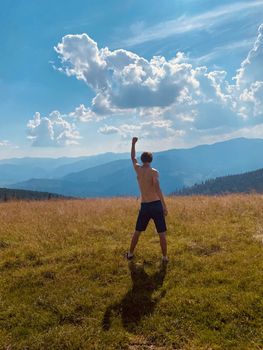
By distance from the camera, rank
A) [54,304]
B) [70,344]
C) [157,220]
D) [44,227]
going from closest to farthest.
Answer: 1. [70,344]
2. [54,304]
3. [157,220]
4. [44,227]

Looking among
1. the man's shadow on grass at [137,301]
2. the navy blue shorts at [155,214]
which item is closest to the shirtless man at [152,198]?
the navy blue shorts at [155,214]

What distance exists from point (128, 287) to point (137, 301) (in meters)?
0.72

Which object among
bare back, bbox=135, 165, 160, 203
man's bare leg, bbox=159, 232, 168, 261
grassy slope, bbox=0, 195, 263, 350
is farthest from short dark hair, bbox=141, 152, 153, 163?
grassy slope, bbox=0, 195, 263, 350

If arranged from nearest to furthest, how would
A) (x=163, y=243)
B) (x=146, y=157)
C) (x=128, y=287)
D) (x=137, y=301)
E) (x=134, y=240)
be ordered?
(x=137, y=301), (x=128, y=287), (x=146, y=157), (x=163, y=243), (x=134, y=240)

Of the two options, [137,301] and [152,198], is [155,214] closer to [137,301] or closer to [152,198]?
[152,198]

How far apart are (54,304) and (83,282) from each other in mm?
1147

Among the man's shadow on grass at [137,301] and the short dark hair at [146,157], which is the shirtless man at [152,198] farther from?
the man's shadow on grass at [137,301]

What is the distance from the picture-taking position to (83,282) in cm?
923

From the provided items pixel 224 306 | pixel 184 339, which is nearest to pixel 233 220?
pixel 224 306

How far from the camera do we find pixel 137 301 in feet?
27.0

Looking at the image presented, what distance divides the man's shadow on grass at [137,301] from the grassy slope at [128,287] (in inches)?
0.9

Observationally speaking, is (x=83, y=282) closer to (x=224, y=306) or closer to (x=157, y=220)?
(x=157, y=220)

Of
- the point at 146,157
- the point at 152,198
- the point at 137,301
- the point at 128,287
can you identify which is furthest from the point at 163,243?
the point at 146,157

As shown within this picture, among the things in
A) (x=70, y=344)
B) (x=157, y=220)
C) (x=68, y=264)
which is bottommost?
(x=70, y=344)
